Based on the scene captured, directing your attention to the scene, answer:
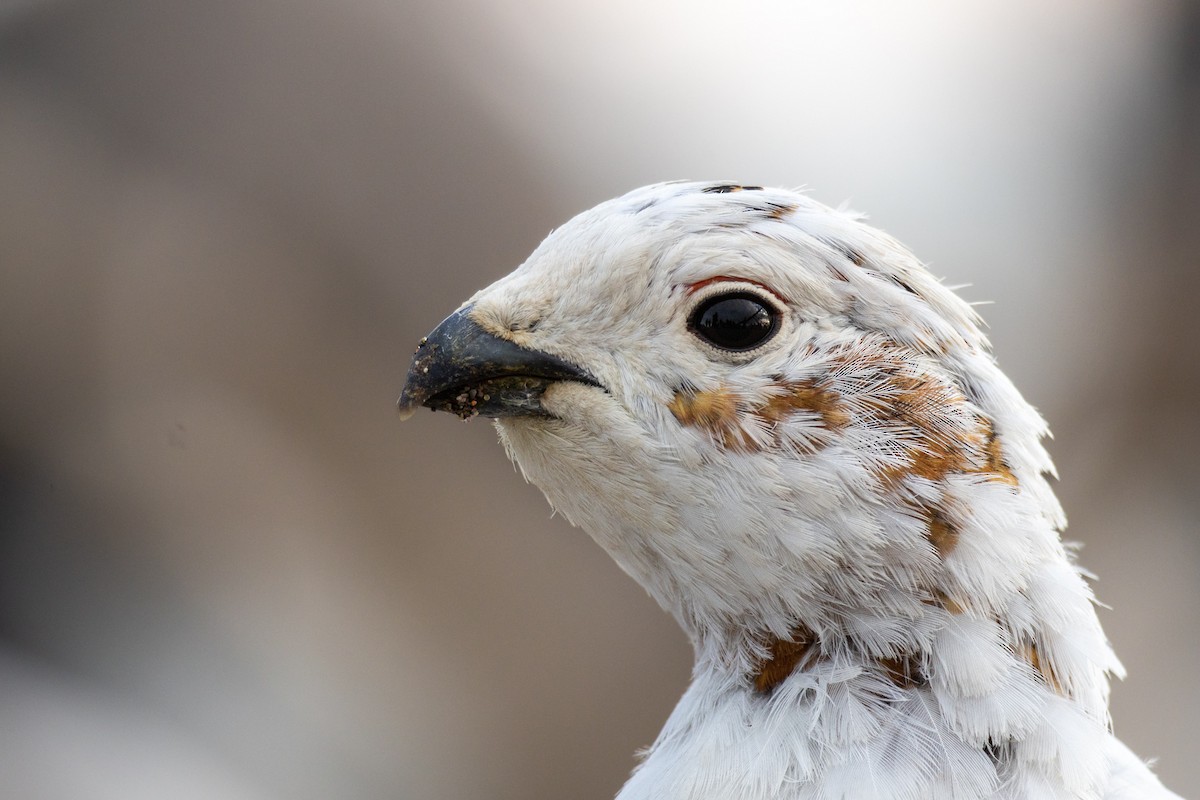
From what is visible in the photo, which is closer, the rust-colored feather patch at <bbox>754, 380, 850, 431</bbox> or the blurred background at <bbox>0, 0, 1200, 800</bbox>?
the rust-colored feather patch at <bbox>754, 380, 850, 431</bbox>

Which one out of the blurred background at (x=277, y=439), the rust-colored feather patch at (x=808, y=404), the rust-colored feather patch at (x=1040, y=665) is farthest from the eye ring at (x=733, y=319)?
the blurred background at (x=277, y=439)

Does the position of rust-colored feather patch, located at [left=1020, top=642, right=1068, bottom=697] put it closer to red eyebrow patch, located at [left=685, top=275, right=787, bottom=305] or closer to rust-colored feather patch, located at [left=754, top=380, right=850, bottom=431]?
rust-colored feather patch, located at [left=754, top=380, right=850, bottom=431]

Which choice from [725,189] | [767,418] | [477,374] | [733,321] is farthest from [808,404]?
[477,374]

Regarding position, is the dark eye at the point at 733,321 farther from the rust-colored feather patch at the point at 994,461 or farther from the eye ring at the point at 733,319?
the rust-colored feather patch at the point at 994,461

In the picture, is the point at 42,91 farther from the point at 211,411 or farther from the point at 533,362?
the point at 533,362

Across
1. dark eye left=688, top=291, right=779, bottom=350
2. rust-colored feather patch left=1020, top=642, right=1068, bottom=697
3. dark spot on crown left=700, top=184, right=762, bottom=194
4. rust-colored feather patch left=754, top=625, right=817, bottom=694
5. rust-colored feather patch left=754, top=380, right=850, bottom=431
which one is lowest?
rust-colored feather patch left=1020, top=642, right=1068, bottom=697

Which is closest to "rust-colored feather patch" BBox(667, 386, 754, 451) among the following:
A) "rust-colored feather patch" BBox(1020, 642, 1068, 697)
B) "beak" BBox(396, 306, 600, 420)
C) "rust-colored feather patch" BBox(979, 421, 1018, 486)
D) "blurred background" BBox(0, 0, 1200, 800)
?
"beak" BBox(396, 306, 600, 420)

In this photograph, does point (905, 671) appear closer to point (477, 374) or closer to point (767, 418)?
point (767, 418)

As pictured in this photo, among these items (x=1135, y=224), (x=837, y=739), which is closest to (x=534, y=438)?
(x=837, y=739)
